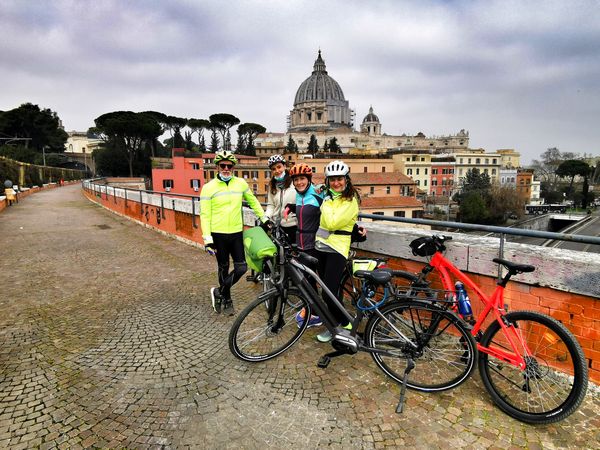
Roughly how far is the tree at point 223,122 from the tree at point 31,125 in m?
31.7

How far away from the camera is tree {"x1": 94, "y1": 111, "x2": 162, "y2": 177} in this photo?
54.5m

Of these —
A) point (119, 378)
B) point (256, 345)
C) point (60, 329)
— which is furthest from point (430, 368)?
point (60, 329)

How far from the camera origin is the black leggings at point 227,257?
4.31 metres

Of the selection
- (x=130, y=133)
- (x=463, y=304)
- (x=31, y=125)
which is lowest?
(x=463, y=304)

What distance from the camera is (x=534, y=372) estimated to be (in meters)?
2.64

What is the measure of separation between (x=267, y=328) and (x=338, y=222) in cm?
127

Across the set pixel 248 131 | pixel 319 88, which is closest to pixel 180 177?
pixel 248 131

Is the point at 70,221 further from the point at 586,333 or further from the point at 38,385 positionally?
the point at 586,333

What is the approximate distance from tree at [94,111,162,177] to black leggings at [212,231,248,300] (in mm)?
56842

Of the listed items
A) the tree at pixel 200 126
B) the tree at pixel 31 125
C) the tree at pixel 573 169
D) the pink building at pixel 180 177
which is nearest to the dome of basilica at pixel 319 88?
the tree at pixel 200 126

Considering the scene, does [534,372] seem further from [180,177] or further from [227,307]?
[180,177]

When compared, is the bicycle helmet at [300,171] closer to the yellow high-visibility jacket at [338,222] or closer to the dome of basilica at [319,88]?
the yellow high-visibility jacket at [338,222]

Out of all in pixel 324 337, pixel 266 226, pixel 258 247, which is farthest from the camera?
pixel 266 226

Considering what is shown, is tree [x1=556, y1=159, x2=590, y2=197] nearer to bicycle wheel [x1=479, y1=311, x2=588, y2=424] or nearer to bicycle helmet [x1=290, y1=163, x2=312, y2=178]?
bicycle wheel [x1=479, y1=311, x2=588, y2=424]
